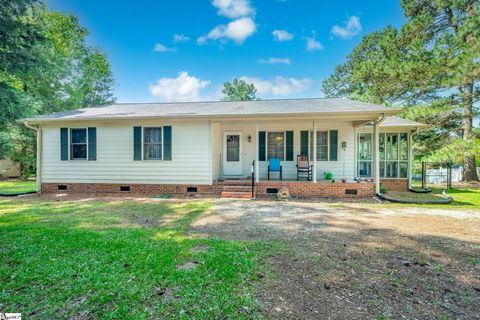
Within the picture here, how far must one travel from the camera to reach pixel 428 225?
4.94 m

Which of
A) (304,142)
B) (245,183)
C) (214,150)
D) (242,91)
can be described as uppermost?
→ (242,91)

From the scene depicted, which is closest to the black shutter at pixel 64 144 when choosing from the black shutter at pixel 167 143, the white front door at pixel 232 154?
the black shutter at pixel 167 143

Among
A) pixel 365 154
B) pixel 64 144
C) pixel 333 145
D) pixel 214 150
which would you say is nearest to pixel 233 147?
pixel 214 150

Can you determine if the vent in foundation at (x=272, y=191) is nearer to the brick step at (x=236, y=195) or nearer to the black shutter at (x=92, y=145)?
the brick step at (x=236, y=195)

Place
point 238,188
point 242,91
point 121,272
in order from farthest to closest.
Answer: point 242,91, point 238,188, point 121,272

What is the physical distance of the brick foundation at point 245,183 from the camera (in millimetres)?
8328

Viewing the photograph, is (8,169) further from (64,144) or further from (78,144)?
(78,144)

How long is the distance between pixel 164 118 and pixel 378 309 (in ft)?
27.0

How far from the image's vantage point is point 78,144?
9305mm

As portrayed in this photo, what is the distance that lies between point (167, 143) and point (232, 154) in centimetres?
277

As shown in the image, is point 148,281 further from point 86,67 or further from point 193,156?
point 86,67

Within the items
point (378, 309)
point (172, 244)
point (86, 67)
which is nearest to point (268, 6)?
point (172, 244)

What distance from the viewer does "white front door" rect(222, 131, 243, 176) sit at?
10.1 meters

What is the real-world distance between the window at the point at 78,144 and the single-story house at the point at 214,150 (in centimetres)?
4
